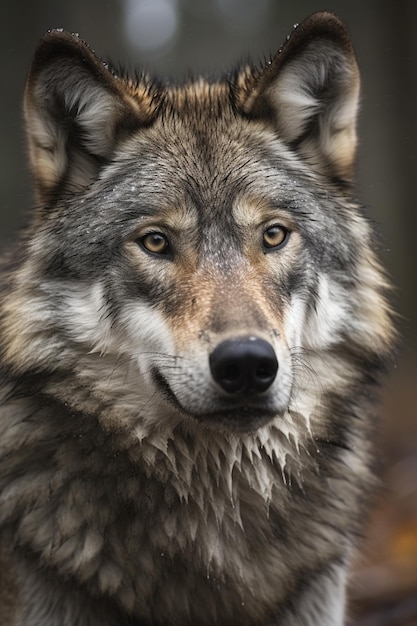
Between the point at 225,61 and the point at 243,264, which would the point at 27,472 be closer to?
the point at 243,264

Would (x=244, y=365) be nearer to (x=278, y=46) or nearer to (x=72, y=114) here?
(x=72, y=114)

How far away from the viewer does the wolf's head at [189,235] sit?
3.16m

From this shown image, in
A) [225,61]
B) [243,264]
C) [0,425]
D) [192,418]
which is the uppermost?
[225,61]

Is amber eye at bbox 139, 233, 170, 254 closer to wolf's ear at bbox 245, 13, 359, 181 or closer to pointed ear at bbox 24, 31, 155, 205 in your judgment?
pointed ear at bbox 24, 31, 155, 205

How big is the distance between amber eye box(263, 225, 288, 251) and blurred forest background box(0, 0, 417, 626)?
424cm

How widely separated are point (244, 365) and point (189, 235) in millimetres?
679

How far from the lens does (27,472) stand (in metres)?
3.49

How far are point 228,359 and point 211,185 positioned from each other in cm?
83

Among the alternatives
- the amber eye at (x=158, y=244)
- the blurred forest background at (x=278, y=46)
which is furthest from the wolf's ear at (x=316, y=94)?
the blurred forest background at (x=278, y=46)

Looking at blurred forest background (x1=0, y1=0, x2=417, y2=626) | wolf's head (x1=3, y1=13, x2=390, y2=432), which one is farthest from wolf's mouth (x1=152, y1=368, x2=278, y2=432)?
blurred forest background (x1=0, y1=0, x2=417, y2=626)

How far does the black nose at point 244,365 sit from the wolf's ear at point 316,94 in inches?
48.7

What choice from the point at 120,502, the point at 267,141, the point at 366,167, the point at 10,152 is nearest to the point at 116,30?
the point at 10,152

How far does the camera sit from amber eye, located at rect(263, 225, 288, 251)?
333cm

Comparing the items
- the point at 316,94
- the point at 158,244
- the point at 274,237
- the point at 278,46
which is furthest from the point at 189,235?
the point at 278,46
